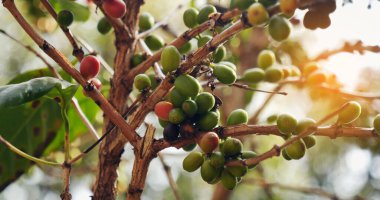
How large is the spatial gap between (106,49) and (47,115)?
280 cm

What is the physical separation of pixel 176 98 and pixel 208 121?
95 mm

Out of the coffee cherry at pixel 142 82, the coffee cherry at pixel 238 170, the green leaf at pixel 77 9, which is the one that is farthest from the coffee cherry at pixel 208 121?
the green leaf at pixel 77 9

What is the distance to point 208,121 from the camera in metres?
1.18

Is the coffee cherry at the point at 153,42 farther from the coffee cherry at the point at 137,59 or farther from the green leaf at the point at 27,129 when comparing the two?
the green leaf at the point at 27,129

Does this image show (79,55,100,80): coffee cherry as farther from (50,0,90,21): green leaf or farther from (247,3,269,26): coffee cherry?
(50,0,90,21): green leaf

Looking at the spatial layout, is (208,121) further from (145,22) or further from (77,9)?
(77,9)

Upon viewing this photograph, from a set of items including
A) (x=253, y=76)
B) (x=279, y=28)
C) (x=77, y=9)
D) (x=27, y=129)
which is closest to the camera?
(x=279, y=28)

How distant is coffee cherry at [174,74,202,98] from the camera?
1.12 meters

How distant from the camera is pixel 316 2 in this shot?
3.16ft

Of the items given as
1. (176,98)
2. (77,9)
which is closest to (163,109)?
(176,98)

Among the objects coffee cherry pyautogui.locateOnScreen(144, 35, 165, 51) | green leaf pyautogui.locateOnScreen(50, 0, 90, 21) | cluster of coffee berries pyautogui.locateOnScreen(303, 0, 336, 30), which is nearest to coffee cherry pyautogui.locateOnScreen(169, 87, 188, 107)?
cluster of coffee berries pyautogui.locateOnScreen(303, 0, 336, 30)

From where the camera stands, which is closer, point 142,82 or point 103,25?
point 142,82

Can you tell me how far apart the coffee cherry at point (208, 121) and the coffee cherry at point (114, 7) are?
1.36 feet

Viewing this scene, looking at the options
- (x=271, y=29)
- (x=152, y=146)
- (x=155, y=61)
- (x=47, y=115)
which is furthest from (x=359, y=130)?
(x=47, y=115)
